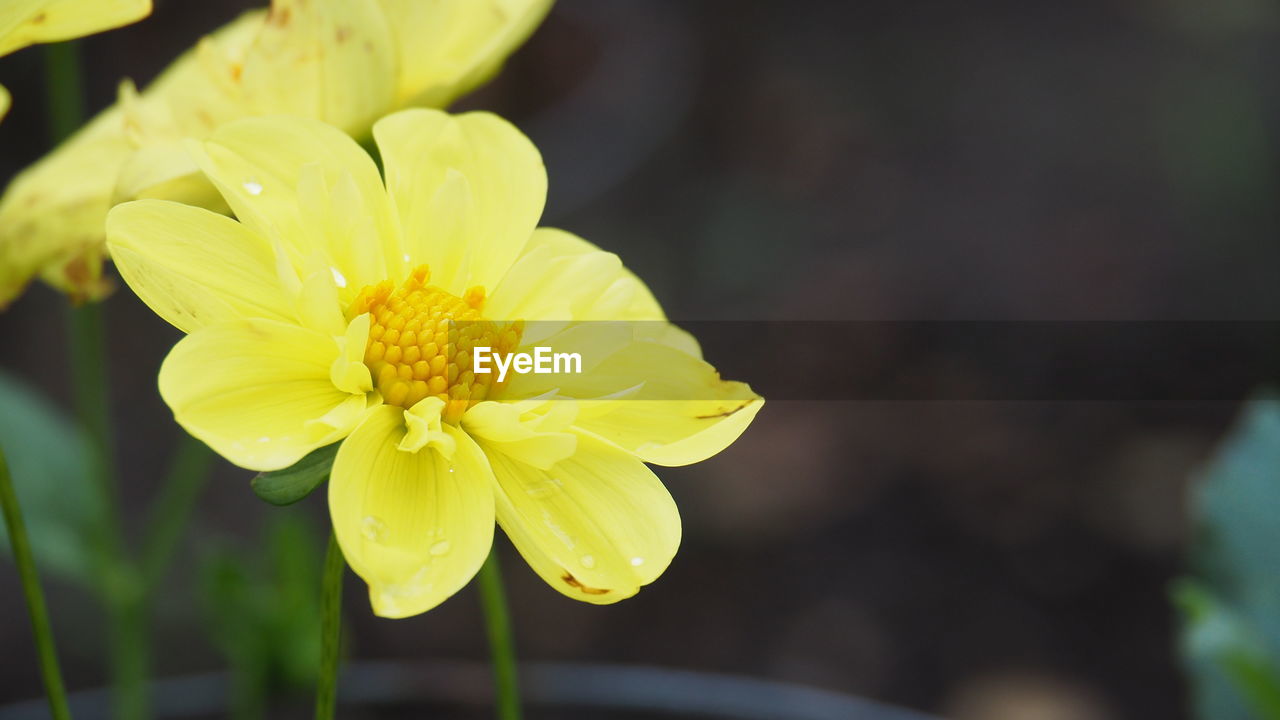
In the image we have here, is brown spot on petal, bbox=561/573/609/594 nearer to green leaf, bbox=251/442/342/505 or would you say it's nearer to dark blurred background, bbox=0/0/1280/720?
green leaf, bbox=251/442/342/505

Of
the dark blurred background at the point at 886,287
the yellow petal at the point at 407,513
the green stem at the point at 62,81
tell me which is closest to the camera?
the yellow petal at the point at 407,513

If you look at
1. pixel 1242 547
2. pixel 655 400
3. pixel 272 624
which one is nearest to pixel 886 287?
pixel 1242 547

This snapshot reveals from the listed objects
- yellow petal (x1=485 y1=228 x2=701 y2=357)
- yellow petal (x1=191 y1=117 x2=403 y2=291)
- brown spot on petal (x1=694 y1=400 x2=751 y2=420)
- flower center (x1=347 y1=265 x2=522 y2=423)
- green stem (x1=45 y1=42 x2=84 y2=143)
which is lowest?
brown spot on petal (x1=694 y1=400 x2=751 y2=420)

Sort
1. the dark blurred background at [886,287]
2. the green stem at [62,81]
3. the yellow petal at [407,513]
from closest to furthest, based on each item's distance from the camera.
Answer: the yellow petal at [407,513] → the green stem at [62,81] → the dark blurred background at [886,287]

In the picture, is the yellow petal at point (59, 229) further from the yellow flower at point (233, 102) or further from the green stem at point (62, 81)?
the green stem at point (62, 81)

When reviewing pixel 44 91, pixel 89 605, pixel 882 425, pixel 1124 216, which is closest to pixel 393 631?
pixel 89 605

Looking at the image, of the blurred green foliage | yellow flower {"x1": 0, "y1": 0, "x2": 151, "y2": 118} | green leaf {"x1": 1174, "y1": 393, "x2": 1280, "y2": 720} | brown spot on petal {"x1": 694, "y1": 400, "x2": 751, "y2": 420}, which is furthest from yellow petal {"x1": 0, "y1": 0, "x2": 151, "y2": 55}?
green leaf {"x1": 1174, "y1": 393, "x2": 1280, "y2": 720}

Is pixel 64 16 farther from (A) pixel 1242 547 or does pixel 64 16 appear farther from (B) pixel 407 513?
(A) pixel 1242 547

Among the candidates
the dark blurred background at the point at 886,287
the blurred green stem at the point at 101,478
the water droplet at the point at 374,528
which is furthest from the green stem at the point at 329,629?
the dark blurred background at the point at 886,287
